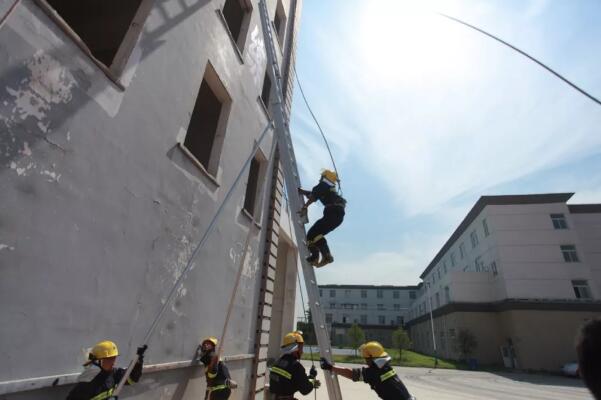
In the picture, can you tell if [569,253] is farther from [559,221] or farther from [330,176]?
[330,176]

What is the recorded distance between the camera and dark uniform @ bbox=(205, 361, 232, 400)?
5.82 metres

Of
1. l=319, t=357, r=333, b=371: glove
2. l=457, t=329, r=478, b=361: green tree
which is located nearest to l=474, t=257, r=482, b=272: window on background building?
l=457, t=329, r=478, b=361: green tree

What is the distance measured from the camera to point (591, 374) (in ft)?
5.60

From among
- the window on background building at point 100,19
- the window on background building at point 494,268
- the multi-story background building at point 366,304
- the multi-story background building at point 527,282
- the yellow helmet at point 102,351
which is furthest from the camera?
the multi-story background building at point 366,304

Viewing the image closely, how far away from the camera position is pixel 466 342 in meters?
34.9

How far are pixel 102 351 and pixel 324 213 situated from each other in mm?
3892

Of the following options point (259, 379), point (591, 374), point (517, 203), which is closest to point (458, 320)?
point (517, 203)

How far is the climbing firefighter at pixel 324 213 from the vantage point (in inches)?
221

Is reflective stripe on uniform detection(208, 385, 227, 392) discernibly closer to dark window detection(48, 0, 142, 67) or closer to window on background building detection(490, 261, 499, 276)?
dark window detection(48, 0, 142, 67)

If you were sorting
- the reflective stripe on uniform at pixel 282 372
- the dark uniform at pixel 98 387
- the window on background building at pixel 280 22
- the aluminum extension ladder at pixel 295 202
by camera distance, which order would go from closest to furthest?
the dark uniform at pixel 98 387, the aluminum extension ladder at pixel 295 202, the reflective stripe on uniform at pixel 282 372, the window on background building at pixel 280 22

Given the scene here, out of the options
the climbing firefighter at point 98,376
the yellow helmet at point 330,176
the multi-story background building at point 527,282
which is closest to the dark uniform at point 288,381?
the climbing firefighter at point 98,376

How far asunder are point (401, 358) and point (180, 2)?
41.5 meters

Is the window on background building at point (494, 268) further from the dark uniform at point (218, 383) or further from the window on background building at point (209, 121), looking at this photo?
the dark uniform at point (218, 383)

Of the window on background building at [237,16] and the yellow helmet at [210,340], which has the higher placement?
the window on background building at [237,16]
